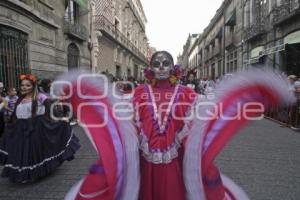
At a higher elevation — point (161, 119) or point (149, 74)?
point (149, 74)

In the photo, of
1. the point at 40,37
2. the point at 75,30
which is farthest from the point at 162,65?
the point at 75,30

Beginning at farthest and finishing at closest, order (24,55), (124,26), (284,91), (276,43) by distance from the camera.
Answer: (124,26), (276,43), (24,55), (284,91)

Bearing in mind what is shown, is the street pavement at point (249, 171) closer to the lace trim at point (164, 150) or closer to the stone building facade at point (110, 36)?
the lace trim at point (164, 150)

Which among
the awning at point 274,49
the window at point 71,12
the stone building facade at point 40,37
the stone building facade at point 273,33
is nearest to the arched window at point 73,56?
the stone building facade at point 40,37

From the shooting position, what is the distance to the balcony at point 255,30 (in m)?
18.1

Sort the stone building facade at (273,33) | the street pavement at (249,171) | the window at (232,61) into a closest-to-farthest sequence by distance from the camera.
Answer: the street pavement at (249,171), the stone building facade at (273,33), the window at (232,61)

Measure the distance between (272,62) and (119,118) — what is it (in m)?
15.9

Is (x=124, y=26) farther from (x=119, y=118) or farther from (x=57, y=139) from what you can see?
(x=119, y=118)

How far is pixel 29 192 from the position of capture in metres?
3.81

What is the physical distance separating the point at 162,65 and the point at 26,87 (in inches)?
94.7

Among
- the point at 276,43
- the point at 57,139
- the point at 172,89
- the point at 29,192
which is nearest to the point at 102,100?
the point at 172,89

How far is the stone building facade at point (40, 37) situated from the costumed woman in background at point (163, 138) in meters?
5.65

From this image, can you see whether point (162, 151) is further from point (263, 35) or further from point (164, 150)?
point (263, 35)

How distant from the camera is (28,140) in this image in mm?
4211
